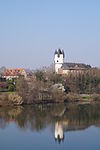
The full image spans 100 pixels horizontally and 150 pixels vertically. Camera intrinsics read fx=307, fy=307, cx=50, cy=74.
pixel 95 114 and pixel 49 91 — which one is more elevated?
pixel 49 91

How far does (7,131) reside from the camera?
1515 cm

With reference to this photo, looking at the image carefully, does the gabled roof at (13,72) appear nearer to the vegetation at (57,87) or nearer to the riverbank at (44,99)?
the vegetation at (57,87)

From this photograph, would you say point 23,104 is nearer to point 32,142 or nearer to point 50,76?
point 50,76

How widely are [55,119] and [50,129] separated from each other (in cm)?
302

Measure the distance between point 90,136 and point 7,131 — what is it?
13.4ft

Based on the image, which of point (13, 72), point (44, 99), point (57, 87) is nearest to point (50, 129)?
point (44, 99)

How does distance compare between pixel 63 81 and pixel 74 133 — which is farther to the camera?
pixel 63 81

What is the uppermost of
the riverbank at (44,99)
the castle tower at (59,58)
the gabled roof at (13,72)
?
the castle tower at (59,58)

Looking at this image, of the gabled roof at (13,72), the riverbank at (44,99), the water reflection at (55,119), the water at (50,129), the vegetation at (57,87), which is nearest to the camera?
the water at (50,129)

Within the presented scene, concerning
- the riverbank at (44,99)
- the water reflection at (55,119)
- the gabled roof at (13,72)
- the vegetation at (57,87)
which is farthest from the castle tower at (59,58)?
the water reflection at (55,119)

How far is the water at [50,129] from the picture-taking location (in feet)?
41.3

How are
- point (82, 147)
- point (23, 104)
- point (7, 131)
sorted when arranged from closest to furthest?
point (82, 147) → point (7, 131) → point (23, 104)

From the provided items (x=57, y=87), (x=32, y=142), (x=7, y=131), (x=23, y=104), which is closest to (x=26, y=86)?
(x=23, y=104)

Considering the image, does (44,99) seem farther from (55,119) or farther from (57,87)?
(55,119)
